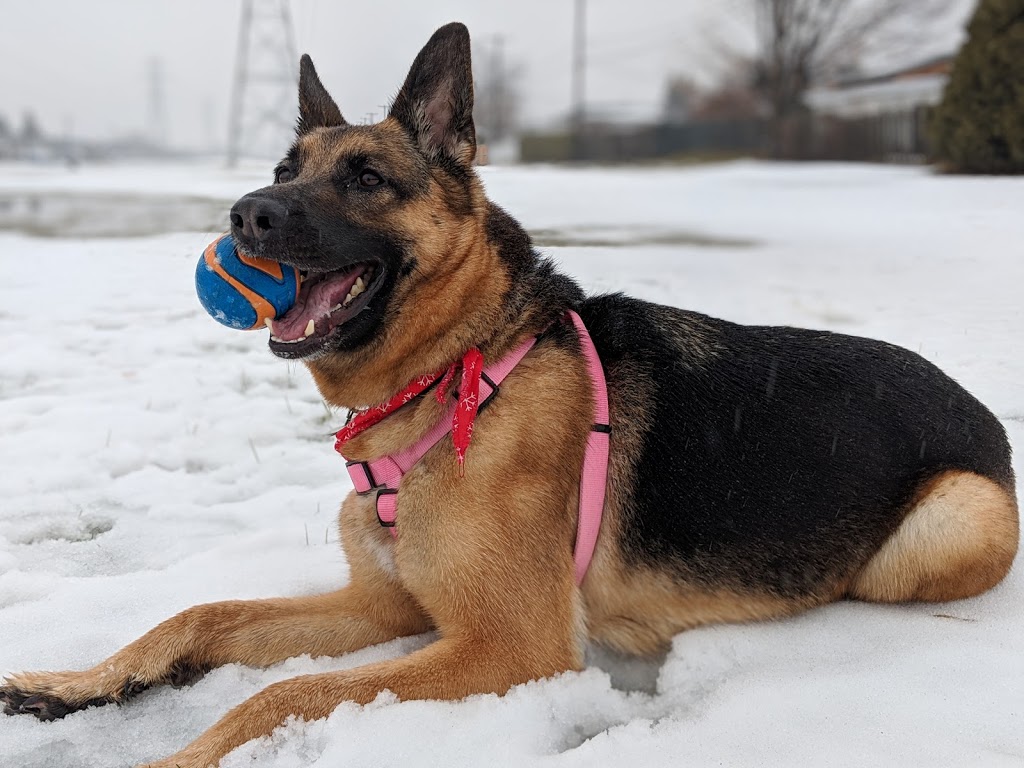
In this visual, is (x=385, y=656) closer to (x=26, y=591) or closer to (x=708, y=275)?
(x=26, y=591)

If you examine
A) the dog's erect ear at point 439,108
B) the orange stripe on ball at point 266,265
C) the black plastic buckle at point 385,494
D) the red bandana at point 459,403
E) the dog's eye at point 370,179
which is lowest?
the black plastic buckle at point 385,494

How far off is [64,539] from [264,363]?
107 inches

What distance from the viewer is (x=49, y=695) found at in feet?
7.82

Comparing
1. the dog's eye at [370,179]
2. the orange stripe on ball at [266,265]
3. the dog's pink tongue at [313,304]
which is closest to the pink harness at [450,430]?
the dog's pink tongue at [313,304]

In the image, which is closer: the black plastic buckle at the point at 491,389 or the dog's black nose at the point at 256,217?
the dog's black nose at the point at 256,217

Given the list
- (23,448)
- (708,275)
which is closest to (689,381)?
(23,448)

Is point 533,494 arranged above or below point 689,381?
below

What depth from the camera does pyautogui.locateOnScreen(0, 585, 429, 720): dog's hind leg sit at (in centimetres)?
241

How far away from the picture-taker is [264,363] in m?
5.98

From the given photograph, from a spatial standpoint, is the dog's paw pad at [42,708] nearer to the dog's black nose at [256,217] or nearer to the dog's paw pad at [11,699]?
the dog's paw pad at [11,699]

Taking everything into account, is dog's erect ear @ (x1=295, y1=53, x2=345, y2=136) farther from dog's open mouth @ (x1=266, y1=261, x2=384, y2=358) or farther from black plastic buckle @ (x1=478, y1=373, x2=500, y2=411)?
black plastic buckle @ (x1=478, y1=373, x2=500, y2=411)

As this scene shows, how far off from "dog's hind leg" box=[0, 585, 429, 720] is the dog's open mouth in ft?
3.12

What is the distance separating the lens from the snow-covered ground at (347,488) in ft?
7.22

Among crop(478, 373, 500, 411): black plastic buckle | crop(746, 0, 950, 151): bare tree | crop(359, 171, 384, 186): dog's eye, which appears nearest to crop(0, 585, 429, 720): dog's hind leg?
crop(478, 373, 500, 411): black plastic buckle
